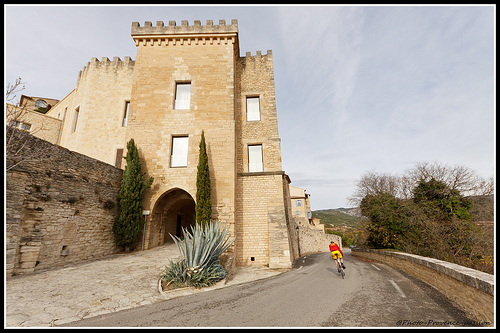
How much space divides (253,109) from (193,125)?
400cm

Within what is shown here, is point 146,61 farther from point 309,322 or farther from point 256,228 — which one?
point 309,322

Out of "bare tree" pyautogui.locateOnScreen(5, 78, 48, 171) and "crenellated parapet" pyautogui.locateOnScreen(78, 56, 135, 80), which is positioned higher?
"crenellated parapet" pyautogui.locateOnScreen(78, 56, 135, 80)

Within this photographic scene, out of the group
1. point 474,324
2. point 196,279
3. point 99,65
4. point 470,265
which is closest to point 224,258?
point 196,279

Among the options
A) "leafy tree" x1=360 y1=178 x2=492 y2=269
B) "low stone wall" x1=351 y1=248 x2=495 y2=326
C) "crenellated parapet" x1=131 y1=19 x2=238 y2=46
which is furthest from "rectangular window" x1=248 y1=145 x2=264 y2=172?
"leafy tree" x1=360 y1=178 x2=492 y2=269

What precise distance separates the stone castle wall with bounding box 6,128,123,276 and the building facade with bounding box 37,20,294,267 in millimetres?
2074

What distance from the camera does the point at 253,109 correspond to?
1397 centimetres

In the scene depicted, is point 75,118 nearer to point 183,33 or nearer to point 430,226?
point 183,33

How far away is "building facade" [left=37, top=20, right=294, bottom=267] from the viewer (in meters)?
11.2

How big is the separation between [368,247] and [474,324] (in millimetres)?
13045

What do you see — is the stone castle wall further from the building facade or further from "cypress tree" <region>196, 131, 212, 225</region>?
"cypress tree" <region>196, 131, 212, 225</region>

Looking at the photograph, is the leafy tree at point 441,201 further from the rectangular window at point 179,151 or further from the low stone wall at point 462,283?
the rectangular window at point 179,151

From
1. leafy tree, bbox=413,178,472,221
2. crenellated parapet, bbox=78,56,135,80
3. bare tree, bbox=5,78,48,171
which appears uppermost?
crenellated parapet, bbox=78,56,135,80

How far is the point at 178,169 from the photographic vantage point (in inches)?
456

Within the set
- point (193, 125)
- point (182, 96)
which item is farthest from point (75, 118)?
point (193, 125)
